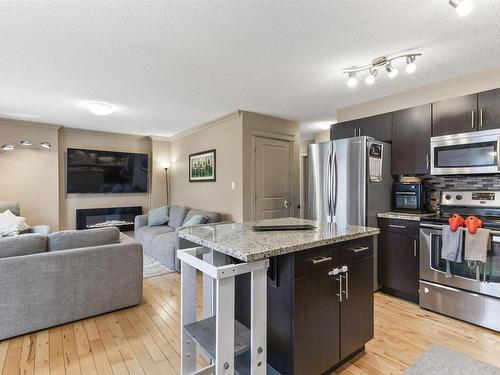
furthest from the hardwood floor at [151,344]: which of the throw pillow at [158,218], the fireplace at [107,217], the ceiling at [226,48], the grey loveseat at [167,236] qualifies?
the fireplace at [107,217]

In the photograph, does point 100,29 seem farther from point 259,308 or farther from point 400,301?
point 400,301

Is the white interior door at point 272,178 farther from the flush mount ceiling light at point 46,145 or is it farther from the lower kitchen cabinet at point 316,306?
the flush mount ceiling light at point 46,145

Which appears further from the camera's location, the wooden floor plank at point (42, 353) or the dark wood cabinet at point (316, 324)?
the wooden floor plank at point (42, 353)

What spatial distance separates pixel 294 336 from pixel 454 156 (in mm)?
2512

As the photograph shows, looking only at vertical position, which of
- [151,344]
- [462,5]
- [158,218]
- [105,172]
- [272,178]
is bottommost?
[151,344]

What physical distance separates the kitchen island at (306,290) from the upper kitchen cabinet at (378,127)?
193cm

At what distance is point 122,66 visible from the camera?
8.63 ft

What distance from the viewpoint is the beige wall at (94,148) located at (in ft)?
17.7

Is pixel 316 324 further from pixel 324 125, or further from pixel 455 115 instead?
pixel 324 125

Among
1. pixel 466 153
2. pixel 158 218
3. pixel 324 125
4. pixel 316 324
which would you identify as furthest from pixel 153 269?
pixel 466 153

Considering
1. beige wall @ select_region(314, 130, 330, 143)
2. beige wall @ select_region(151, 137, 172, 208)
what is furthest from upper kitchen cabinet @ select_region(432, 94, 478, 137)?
beige wall @ select_region(151, 137, 172, 208)

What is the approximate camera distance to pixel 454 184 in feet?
10.0

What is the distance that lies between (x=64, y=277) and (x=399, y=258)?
3.33 metres

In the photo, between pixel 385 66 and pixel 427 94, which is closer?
pixel 385 66
